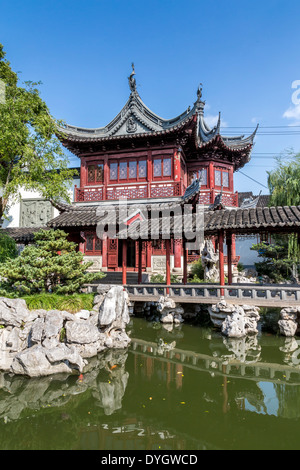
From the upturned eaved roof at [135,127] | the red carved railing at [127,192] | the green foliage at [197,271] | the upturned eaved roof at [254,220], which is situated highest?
the upturned eaved roof at [135,127]

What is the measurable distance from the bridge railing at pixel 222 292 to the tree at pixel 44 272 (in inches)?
95.6

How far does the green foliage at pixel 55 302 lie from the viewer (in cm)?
816

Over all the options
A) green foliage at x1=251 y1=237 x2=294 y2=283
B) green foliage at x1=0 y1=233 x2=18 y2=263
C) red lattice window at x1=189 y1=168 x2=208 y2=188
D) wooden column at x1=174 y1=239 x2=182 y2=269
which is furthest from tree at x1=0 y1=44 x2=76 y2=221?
green foliage at x1=251 y1=237 x2=294 y2=283

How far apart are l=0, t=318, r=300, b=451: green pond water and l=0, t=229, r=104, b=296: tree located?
→ 305 centimetres

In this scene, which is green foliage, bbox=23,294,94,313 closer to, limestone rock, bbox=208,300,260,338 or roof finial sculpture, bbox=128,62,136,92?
limestone rock, bbox=208,300,260,338

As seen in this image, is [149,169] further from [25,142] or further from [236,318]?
[236,318]

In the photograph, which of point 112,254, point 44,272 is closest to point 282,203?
point 112,254

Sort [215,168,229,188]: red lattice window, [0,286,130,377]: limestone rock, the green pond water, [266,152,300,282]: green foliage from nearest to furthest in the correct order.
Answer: the green pond water, [0,286,130,377]: limestone rock, [266,152,300,282]: green foliage, [215,168,229,188]: red lattice window

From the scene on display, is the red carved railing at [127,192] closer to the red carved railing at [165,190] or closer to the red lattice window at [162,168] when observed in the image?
the red carved railing at [165,190]

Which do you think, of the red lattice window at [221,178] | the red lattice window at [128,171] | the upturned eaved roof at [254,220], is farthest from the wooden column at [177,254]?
the red lattice window at [221,178]

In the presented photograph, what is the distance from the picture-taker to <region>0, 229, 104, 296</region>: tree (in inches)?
344
